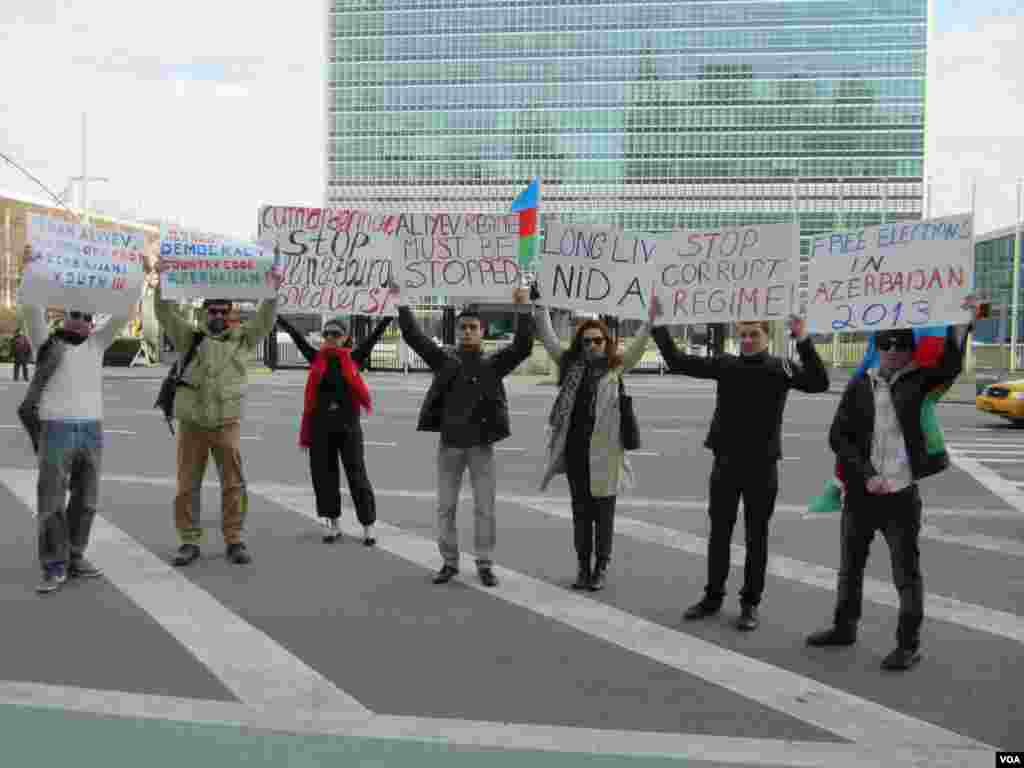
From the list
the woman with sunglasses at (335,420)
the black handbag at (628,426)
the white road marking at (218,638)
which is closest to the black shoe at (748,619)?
the black handbag at (628,426)

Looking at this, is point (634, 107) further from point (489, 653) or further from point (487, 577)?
point (489, 653)

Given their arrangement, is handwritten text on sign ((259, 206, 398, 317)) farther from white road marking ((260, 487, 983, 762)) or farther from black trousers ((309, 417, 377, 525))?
white road marking ((260, 487, 983, 762))

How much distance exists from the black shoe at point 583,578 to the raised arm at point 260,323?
9.06 feet

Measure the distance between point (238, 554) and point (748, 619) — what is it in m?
3.59

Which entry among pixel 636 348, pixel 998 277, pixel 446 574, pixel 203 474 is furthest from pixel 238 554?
pixel 998 277

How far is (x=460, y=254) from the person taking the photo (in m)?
8.03

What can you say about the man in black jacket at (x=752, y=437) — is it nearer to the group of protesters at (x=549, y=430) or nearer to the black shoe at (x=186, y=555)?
the group of protesters at (x=549, y=430)

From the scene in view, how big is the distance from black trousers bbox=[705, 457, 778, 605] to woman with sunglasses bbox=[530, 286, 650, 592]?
0.86 meters

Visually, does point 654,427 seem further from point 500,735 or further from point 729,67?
point 729,67

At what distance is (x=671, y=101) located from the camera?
132750 millimetres

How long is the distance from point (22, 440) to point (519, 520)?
9044 mm

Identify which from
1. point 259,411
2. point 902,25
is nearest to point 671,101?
point 902,25

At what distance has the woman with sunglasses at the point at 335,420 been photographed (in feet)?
27.3

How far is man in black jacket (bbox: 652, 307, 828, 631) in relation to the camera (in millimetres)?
6047
